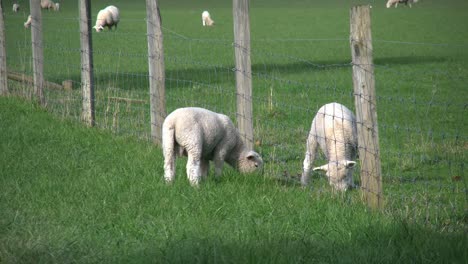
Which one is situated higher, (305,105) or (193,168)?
Result: (193,168)

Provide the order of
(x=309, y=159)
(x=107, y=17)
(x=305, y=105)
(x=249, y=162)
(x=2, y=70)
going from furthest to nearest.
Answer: (x=107, y=17), (x=305, y=105), (x=2, y=70), (x=309, y=159), (x=249, y=162)

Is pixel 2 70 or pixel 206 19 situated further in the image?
pixel 206 19

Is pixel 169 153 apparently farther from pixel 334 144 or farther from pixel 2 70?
pixel 2 70

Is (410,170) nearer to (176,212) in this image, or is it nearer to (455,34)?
(176,212)

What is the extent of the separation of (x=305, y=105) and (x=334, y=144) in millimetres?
7277

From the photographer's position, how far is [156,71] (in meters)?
10.8

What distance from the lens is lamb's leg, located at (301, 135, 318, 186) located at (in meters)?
9.60

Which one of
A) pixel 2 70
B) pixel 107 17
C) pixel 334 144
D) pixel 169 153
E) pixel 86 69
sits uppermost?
pixel 107 17

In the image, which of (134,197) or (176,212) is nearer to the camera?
(176,212)

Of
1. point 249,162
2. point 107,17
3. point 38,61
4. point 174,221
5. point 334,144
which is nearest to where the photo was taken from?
point 174,221

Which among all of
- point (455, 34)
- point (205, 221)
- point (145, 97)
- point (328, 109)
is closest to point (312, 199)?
point (205, 221)

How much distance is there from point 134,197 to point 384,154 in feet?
16.0

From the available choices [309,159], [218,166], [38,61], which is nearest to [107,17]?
[38,61]

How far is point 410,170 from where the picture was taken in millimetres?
10977
